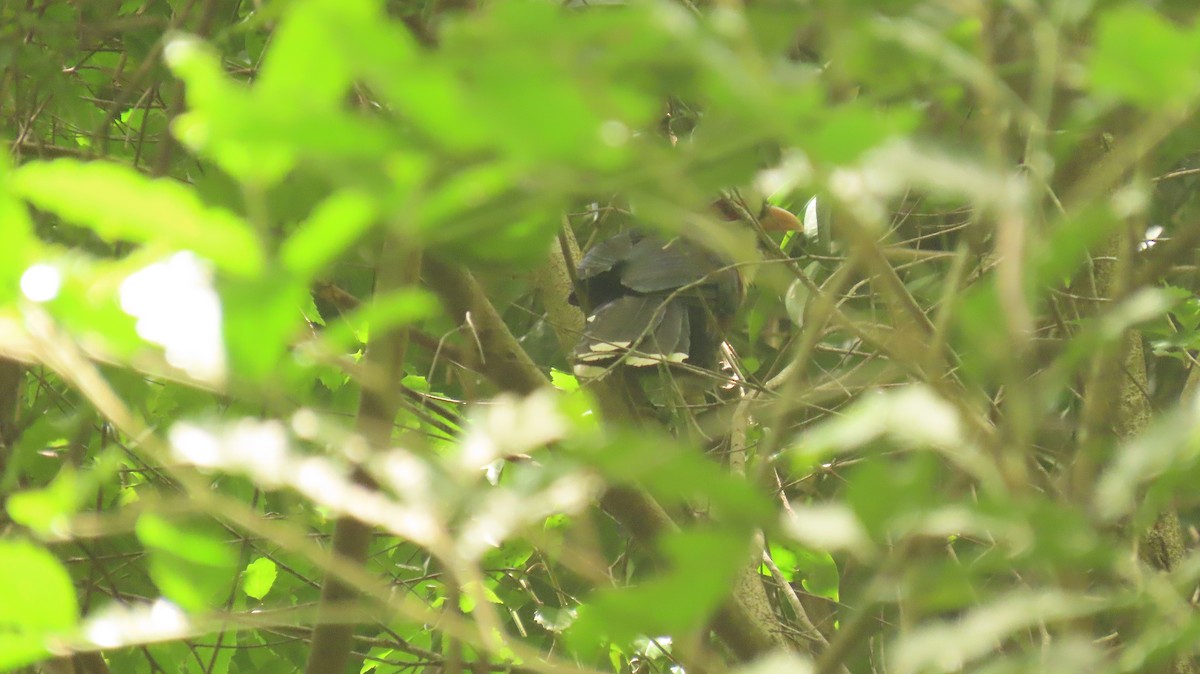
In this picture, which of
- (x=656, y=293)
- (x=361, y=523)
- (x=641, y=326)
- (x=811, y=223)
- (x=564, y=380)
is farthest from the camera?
(x=656, y=293)

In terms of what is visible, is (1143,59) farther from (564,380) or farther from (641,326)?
(641,326)

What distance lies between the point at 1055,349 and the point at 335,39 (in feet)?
5.28

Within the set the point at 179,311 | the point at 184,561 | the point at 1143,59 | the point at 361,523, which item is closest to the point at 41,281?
the point at 179,311

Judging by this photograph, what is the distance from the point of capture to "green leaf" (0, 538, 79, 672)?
48 cm

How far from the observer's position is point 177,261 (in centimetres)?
47

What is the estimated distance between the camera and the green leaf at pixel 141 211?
406 mm

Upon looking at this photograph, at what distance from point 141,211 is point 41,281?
9 cm

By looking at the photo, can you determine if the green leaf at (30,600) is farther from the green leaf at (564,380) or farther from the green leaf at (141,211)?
the green leaf at (564,380)

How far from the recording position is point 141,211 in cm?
41

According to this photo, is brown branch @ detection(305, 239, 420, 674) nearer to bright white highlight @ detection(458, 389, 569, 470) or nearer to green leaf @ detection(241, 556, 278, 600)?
bright white highlight @ detection(458, 389, 569, 470)

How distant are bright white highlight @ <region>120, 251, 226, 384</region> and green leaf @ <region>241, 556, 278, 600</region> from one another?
1449 mm

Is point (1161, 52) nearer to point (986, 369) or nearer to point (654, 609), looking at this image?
point (986, 369)

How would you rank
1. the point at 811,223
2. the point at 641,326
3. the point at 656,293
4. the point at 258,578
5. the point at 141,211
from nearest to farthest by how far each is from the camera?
the point at 141,211 → the point at 258,578 → the point at 811,223 → the point at 641,326 → the point at 656,293

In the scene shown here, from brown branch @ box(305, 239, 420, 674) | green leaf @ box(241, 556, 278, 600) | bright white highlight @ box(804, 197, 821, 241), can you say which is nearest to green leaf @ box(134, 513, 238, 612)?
brown branch @ box(305, 239, 420, 674)
